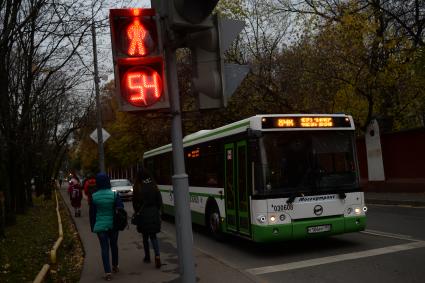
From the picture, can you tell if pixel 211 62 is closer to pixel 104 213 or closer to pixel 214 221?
pixel 104 213

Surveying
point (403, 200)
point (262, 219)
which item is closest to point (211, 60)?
point (262, 219)

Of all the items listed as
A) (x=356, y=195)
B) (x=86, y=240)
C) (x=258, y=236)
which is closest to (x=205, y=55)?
(x=258, y=236)

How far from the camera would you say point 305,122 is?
1030 cm

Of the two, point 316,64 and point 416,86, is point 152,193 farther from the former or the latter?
point 416,86

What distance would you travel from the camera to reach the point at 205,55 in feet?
15.7

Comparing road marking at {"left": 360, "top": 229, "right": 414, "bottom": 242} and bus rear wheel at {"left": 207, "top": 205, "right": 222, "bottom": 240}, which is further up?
bus rear wheel at {"left": 207, "top": 205, "right": 222, "bottom": 240}

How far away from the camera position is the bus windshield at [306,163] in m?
9.93

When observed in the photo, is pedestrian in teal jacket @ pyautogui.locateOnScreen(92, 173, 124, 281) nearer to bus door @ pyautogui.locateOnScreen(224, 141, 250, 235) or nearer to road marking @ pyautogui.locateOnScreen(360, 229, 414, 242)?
bus door @ pyautogui.locateOnScreen(224, 141, 250, 235)

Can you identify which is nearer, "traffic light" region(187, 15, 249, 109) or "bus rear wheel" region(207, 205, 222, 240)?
"traffic light" region(187, 15, 249, 109)

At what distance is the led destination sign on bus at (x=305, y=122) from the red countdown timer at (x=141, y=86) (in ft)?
18.5

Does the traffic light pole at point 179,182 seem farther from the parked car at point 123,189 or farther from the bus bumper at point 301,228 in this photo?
the parked car at point 123,189

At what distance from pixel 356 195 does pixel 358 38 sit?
13.8 m

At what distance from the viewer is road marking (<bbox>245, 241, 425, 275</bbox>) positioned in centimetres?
887

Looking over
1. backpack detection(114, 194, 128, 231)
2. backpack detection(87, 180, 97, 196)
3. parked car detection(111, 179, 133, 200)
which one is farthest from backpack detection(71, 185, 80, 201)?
backpack detection(114, 194, 128, 231)
